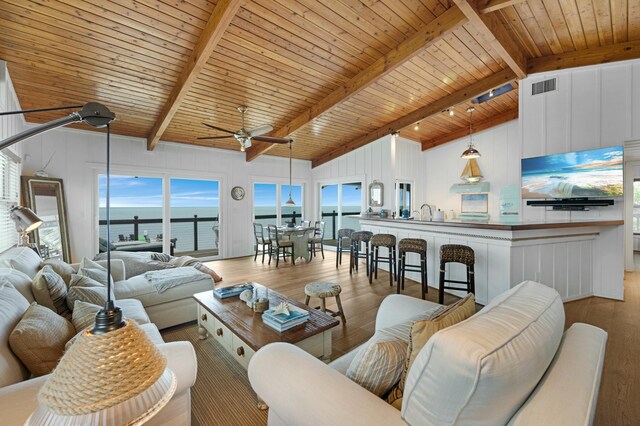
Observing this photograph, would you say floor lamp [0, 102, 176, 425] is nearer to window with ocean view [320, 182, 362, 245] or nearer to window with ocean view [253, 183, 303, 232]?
window with ocean view [253, 183, 303, 232]

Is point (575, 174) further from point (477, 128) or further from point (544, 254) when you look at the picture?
point (477, 128)

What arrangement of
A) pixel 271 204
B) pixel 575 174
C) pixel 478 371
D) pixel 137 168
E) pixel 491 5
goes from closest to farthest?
1. pixel 478 371
2. pixel 491 5
3. pixel 575 174
4. pixel 137 168
5. pixel 271 204

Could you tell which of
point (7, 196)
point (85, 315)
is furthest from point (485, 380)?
point (7, 196)

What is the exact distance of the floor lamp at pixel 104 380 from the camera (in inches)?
20.7

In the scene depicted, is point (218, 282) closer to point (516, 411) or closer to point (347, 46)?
point (347, 46)

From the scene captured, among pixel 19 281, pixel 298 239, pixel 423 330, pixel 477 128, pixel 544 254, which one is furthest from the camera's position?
pixel 477 128

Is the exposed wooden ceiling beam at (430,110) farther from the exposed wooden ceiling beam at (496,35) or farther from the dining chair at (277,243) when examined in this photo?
the dining chair at (277,243)

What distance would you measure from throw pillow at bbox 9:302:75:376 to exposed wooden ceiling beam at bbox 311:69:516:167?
6.02 m

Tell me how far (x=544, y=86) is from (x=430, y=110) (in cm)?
179

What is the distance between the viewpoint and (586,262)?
3922 mm

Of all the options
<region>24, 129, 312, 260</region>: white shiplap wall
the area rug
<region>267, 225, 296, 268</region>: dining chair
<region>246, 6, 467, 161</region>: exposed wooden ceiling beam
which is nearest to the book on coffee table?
the area rug

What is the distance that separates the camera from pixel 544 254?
3.57m

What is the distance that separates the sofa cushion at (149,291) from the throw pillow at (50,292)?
0.71 meters

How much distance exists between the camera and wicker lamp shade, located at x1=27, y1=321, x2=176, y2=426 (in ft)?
1.72
